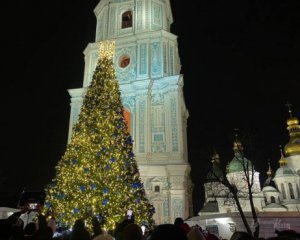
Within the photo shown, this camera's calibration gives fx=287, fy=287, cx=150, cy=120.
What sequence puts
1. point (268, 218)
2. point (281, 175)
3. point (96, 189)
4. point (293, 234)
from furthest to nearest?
point (281, 175), point (268, 218), point (96, 189), point (293, 234)

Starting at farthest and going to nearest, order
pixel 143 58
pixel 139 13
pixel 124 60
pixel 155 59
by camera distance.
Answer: pixel 139 13 → pixel 124 60 → pixel 143 58 → pixel 155 59

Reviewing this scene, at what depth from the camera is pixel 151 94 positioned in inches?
952

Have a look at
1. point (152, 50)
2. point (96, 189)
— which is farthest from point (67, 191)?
point (152, 50)

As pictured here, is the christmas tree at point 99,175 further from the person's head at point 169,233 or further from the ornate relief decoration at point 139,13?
the ornate relief decoration at point 139,13

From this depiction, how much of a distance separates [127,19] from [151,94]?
9.52 meters

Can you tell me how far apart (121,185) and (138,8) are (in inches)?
843

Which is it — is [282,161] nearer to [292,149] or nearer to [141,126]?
[292,149]

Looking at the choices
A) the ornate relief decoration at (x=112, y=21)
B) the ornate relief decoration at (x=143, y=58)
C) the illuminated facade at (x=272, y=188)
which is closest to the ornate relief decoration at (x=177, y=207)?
the illuminated facade at (x=272, y=188)

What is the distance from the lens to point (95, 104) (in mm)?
13039

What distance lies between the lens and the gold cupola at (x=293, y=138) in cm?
3916

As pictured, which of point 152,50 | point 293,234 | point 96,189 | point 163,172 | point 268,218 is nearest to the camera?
point 293,234

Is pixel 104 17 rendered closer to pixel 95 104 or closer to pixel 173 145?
pixel 173 145

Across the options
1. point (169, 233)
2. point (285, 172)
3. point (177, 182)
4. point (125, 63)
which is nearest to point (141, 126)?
point (177, 182)

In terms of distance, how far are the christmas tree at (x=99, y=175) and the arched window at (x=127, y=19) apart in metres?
17.1
